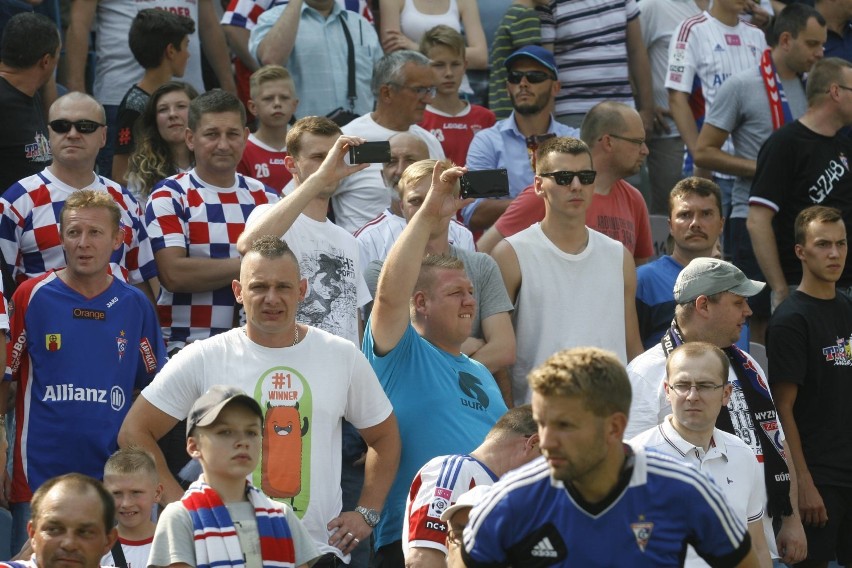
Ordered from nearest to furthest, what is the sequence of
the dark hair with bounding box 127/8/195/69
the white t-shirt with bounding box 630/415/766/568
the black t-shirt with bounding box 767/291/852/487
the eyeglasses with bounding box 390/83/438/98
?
the white t-shirt with bounding box 630/415/766/568
the black t-shirt with bounding box 767/291/852/487
the eyeglasses with bounding box 390/83/438/98
the dark hair with bounding box 127/8/195/69

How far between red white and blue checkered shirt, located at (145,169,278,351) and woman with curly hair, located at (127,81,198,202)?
2.20 ft

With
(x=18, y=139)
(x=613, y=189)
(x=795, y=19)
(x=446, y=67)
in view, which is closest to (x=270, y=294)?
(x=18, y=139)

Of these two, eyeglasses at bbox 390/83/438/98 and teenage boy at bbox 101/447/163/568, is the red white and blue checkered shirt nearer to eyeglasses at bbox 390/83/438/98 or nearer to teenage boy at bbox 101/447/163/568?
teenage boy at bbox 101/447/163/568

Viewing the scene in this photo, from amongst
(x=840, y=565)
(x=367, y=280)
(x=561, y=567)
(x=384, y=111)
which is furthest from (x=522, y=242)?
(x=561, y=567)

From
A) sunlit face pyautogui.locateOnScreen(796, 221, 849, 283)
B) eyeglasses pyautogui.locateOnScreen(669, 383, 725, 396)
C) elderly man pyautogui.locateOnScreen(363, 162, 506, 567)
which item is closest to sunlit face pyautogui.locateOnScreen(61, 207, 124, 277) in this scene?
elderly man pyautogui.locateOnScreen(363, 162, 506, 567)

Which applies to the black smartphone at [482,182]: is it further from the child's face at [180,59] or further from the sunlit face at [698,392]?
the child's face at [180,59]

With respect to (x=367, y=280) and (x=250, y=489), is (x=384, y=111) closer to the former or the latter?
(x=367, y=280)

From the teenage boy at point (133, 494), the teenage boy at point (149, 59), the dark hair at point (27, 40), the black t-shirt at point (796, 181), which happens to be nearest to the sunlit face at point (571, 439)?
the teenage boy at point (133, 494)

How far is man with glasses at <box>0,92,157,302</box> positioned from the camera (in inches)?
263

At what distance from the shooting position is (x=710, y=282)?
6.53m

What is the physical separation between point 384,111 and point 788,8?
318cm

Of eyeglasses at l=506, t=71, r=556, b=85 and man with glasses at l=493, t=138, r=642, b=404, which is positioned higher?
eyeglasses at l=506, t=71, r=556, b=85

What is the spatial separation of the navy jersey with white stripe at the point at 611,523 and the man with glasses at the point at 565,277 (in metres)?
3.13

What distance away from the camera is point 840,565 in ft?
25.2
